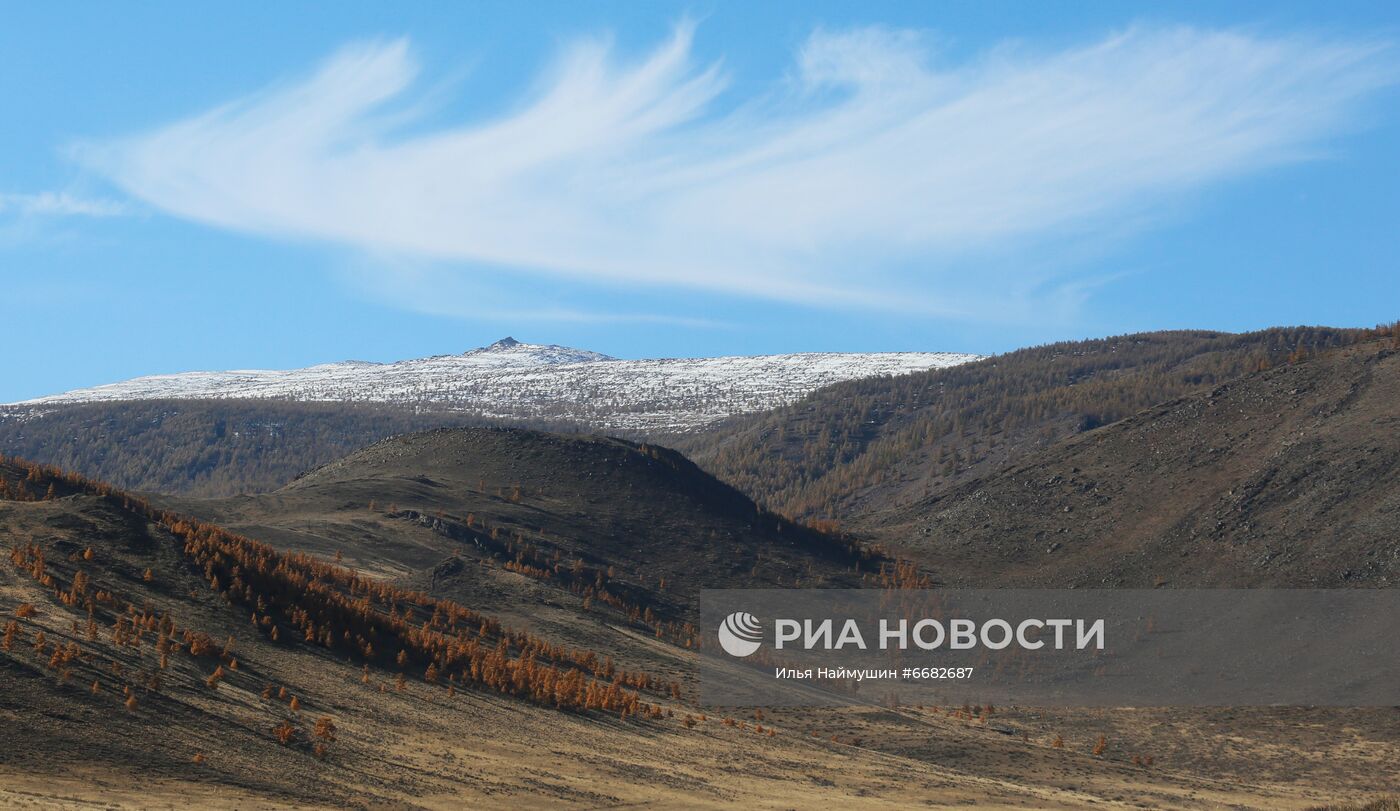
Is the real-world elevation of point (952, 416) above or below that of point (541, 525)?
above

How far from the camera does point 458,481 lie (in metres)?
78.6

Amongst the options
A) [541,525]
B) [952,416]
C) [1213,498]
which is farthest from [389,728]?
[952,416]

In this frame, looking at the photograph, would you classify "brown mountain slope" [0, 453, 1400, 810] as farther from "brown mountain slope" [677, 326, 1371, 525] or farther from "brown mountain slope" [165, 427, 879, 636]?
"brown mountain slope" [677, 326, 1371, 525]

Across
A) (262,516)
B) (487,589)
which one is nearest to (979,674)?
(487,589)

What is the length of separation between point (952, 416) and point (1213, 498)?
59.0 m

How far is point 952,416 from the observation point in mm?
131500

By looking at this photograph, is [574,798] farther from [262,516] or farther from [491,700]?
[262,516]

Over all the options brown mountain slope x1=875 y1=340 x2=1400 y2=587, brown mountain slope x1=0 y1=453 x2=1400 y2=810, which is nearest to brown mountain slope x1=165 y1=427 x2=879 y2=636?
brown mountain slope x1=0 y1=453 x2=1400 y2=810

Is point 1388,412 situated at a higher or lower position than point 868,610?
higher

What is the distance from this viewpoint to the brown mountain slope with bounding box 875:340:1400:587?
6519 cm

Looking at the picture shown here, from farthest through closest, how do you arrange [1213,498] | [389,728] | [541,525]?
[1213,498] → [541,525] → [389,728]

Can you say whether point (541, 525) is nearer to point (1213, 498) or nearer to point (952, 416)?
point (1213, 498)

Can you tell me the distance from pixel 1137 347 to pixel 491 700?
477 ft

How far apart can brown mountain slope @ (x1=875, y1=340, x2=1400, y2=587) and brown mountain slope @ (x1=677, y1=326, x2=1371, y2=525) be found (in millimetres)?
9924
